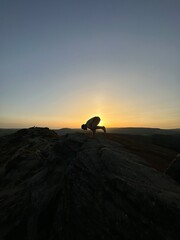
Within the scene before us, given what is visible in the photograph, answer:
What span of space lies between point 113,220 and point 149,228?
125 centimetres

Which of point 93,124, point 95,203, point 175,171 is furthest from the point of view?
point 93,124

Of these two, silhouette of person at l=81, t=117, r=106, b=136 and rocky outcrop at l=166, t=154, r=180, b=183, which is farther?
silhouette of person at l=81, t=117, r=106, b=136

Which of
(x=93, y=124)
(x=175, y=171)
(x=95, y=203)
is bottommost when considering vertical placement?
(x=95, y=203)

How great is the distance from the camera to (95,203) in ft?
28.2

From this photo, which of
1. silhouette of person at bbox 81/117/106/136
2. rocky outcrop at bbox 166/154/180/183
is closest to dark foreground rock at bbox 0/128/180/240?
rocky outcrop at bbox 166/154/180/183

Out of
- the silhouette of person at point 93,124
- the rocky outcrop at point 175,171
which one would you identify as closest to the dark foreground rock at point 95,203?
the rocky outcrop at point 175,171

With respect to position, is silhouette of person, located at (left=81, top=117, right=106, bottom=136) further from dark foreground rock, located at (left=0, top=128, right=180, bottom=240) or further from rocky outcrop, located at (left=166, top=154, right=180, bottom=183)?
rocky outcrop, located at (left=166, top=154, right=180, bottom=183)

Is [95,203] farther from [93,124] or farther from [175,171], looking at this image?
[93,124]

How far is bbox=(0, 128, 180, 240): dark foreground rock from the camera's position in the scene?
704cm

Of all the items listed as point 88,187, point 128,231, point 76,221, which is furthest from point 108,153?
point 128,231

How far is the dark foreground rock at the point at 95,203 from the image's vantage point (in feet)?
23.1

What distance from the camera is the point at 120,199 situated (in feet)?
25.9

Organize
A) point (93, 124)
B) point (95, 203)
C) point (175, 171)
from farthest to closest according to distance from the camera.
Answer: point (93, 124)
point (175, 171)
point (95, 203)

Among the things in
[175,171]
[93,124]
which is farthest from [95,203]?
[93,124]
